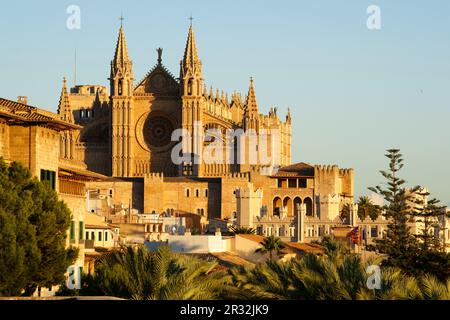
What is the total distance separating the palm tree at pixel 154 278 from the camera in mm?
37062

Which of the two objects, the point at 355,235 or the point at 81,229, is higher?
the point at 81,229

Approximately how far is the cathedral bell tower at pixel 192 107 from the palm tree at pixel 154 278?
308 ft

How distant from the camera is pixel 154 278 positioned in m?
38.4

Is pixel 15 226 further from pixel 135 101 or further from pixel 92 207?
pixel 135 101

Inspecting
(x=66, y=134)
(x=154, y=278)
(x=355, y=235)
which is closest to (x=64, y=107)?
(x=66, y=134)

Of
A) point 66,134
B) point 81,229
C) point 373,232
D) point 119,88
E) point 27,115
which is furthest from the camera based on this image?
point 119,88

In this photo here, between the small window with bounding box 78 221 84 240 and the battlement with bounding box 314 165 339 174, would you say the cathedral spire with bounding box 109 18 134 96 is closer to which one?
the battlement with bounding box 314 165 339 174

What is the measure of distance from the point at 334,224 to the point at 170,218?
12677 mm

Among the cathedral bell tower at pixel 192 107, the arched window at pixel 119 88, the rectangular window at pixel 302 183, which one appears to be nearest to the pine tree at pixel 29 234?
the cathedral bell tower at pixel 192 107

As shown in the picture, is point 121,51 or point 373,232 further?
point 121,51

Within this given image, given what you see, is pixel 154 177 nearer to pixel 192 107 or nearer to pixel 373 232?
pixel 192 107

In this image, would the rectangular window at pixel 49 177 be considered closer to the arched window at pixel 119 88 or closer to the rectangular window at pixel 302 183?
the rectangular window at pixel 302 183

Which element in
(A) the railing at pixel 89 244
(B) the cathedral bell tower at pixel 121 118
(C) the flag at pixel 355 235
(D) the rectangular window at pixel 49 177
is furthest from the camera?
(B) the cathedral bell tower at pixel 121 118

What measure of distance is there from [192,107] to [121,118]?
6.68m
